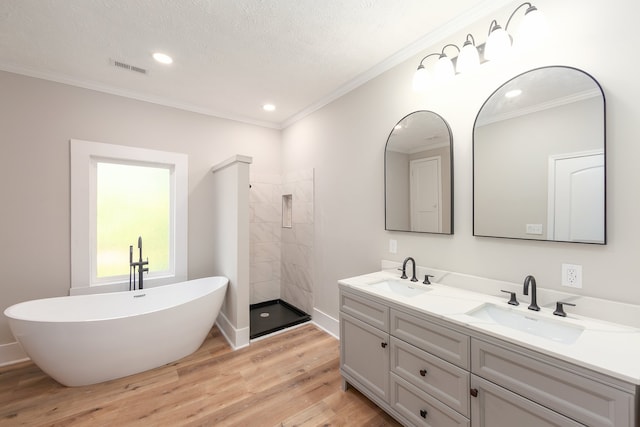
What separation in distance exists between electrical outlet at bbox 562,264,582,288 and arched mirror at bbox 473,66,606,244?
145 mm

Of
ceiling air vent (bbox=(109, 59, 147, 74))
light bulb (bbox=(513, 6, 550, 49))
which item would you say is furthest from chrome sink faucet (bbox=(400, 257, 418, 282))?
ceiling air vent (bbox=(109, 59, 147, 74))

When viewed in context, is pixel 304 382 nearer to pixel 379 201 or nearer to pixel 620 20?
pixel 379 201

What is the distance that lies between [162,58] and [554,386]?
3.28 meters

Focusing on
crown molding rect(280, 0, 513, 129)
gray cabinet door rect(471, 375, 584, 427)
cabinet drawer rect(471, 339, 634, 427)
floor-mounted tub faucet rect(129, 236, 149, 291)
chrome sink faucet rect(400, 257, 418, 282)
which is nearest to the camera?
cabinet drawer rect(471, 339, 634, 427)

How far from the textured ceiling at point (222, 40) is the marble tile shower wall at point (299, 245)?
3.81ft

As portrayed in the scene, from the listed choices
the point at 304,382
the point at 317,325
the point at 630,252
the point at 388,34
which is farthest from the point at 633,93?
the point at 317,325

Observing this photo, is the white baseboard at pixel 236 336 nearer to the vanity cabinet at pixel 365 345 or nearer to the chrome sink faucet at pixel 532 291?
the vanity cabinet at pixel 365 345

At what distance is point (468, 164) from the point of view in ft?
5.84

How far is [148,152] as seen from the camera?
2947mm

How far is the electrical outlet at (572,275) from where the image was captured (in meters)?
1.34

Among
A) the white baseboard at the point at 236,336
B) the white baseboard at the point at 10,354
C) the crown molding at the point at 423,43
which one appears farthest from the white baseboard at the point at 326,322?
the white baseboard at the point at 10,354

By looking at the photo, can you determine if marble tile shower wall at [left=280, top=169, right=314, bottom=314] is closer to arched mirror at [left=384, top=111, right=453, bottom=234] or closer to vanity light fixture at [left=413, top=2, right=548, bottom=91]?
arched mirror at [left=384, top=111, right=453, bottom=234]

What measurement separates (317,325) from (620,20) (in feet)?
10.8

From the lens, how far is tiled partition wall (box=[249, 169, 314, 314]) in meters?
3.31
